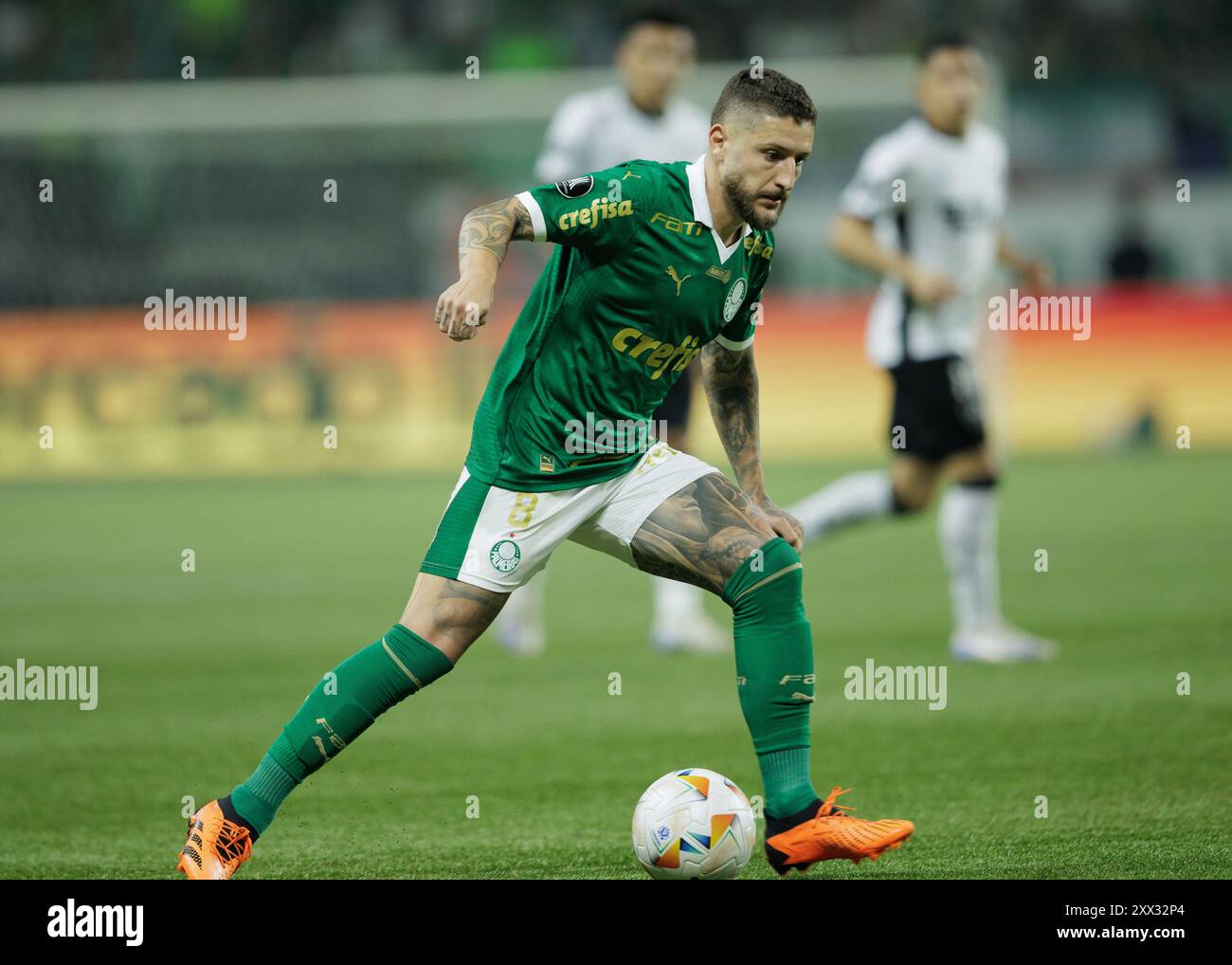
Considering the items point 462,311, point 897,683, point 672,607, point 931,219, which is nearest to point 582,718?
point 897,683

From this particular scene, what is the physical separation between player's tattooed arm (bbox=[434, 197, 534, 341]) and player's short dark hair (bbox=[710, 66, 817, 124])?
1.99ft

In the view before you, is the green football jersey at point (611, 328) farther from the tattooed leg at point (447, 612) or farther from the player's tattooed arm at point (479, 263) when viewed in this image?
the tattooed leg at point (447, 612)

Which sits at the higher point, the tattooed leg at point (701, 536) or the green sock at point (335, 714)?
the tattooed leg at point (701, 536)

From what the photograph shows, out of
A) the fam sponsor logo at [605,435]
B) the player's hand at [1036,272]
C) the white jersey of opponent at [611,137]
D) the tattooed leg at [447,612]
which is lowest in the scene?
the tattooed leg at [447,612]

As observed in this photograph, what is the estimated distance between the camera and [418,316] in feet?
55.7

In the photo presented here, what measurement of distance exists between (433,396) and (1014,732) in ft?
35.5

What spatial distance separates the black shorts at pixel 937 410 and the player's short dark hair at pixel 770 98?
380 centimetres

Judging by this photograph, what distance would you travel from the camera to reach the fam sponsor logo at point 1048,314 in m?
15.5

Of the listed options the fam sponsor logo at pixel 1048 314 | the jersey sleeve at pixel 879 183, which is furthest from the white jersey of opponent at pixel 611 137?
the fam sponsor logo at pixel 1048 314
